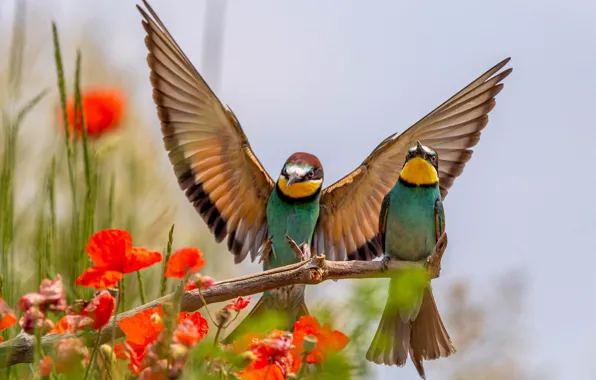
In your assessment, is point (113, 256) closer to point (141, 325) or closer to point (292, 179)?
point (141, 325)

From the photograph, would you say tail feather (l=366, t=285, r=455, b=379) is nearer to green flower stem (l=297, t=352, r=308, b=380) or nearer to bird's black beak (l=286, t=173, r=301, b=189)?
bird's black beak (l=286, t=173, r=301, b=189)

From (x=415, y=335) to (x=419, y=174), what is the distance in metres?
0.52

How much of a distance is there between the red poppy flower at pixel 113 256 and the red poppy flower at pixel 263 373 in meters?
0.19

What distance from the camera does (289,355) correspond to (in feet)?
4.34

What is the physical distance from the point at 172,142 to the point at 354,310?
1891mm

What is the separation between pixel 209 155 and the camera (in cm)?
301

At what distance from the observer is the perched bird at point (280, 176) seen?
284cm

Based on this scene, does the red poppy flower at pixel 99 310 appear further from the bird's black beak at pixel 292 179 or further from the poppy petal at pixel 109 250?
the bird's black beak at pixel 292 179

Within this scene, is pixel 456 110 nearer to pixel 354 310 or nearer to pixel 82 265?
pixel 82 265

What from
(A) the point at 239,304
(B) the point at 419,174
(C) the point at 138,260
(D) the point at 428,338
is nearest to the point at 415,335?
(D) the point at 428,338

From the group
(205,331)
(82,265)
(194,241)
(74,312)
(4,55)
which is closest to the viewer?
(74,312)

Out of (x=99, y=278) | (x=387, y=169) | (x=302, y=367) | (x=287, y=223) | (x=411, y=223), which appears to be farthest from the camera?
(x=387, y=169)

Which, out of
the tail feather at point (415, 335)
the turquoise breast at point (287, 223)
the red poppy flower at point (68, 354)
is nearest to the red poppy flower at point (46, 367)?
the red poppy flower at point (68, 354)

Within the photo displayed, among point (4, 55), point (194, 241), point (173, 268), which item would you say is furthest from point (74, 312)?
point (4, 55)
